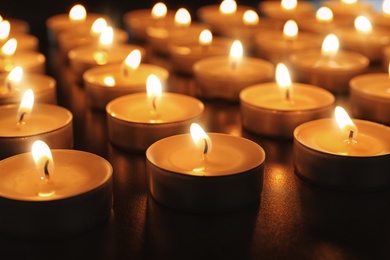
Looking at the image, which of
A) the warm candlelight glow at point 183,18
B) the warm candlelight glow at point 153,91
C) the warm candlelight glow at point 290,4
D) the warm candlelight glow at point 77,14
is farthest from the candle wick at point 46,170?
the warm candlelight glow at point 290,4

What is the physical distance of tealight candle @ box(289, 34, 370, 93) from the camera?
5.89 feet

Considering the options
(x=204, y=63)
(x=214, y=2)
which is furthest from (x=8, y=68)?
(x=214, y=2)

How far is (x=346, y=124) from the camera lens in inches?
50.6

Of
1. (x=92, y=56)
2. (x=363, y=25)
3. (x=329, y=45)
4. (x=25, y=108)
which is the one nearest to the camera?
(x=25, y=108)

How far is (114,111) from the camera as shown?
4.84ft

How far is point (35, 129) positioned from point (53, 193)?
1.22 ft

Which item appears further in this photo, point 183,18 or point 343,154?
point 183,18

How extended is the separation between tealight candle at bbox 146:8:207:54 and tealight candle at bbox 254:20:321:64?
24 centimetres

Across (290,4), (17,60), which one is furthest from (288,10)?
(17,60)

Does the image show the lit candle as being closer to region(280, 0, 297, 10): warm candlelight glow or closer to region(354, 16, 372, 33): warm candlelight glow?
region(354, 16, 372, 33): warm candlelight glow

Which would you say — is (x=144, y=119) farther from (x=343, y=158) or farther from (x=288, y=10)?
(x=288, y=10)

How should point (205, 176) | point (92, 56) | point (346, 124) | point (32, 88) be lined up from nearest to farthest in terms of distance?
point (205, 176) < point (346, 124) < point (32, 88) < point (92, 56)

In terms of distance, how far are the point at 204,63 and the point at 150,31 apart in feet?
1.48

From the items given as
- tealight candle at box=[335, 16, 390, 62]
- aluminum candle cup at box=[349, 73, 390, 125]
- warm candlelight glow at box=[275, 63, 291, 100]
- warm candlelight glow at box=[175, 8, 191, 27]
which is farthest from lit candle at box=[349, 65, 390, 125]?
warm candlelight glow at box=[175, 8, 191, 27]
